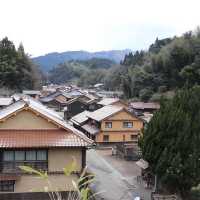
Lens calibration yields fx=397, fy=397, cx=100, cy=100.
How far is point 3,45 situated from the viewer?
247ft

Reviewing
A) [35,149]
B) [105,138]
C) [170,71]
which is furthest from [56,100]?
[35,149]

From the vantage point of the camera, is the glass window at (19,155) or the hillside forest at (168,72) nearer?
the glass window at (19,155)

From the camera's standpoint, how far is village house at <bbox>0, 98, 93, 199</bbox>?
1781cm

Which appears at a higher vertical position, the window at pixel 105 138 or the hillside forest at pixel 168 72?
the hillside forest at pixel 168 72

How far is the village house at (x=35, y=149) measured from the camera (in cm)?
1781

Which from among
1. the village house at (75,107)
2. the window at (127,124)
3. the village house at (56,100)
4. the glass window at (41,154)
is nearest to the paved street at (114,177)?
the glass window at (41,154)

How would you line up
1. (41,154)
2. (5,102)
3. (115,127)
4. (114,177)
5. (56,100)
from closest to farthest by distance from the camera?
(41,154), (114,177), (115,127), (5,102), (56,100)

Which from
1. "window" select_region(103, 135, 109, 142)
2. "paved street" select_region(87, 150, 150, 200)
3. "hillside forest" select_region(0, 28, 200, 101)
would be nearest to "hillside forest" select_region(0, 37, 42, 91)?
"hillside forest" select_region(0, 28, 200, 101)

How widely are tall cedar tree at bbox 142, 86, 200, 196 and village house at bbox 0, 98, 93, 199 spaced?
11.9 feet

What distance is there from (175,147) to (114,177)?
792cm

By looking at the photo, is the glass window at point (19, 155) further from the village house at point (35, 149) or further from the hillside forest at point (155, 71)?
the hillside forest at point (155, 71)

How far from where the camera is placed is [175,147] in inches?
752

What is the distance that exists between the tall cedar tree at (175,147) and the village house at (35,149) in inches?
143

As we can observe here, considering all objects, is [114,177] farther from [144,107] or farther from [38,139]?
[144,107]
